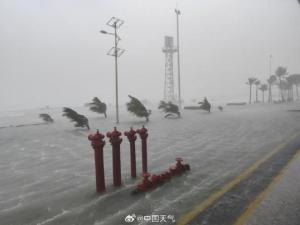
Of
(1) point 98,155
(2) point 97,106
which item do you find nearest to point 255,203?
(1) point 98,155

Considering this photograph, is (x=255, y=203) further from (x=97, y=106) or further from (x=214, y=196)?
(x=97, y=106)

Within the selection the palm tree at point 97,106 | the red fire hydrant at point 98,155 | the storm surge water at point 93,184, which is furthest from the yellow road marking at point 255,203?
the palm tree at point 97,106

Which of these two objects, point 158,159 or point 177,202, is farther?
point 158,159

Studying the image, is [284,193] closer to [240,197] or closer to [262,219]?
[240,197]

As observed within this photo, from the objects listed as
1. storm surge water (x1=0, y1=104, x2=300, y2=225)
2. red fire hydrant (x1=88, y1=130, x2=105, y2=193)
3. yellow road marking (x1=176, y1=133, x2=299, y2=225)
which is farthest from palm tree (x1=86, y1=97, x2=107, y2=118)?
red fire hydrant (x1=88, y1=130, x2=105, y2=193)

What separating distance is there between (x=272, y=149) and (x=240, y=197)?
16.7 ft

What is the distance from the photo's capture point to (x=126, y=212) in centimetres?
431

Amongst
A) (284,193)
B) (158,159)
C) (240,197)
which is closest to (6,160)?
(158,159)

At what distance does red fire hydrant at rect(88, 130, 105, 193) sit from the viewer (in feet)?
17.2

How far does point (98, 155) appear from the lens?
5301 mm

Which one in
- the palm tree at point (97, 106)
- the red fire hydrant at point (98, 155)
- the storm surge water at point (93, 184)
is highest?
the palm tree at point (97, 106)

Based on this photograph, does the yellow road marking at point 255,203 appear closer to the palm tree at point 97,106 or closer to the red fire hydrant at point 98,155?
the red fire hydrant at point 98,155

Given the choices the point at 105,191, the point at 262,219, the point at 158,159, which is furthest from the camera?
the point at 158,159

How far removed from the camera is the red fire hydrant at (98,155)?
5.24m
